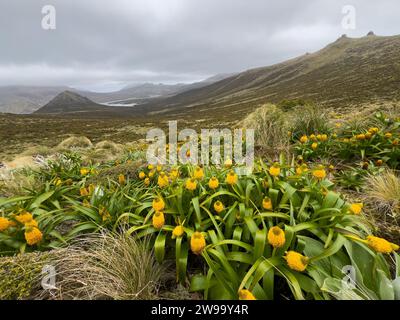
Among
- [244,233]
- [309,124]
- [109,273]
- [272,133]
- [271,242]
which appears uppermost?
[309,124]

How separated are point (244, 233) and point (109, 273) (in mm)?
974

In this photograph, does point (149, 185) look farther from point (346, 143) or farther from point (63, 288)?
point (346, 143)

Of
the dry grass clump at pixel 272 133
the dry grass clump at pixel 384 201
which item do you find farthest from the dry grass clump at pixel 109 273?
the dry grass clump at pixel 272 133

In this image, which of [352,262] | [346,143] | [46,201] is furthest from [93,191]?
[346,143]

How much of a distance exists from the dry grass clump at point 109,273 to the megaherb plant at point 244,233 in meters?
0.12

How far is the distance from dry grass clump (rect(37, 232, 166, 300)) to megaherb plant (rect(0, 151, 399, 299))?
12 cm

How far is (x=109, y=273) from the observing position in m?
1.57

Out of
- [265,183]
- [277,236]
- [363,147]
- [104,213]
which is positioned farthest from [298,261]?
[363,147]

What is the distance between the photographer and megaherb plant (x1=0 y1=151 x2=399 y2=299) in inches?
52.7

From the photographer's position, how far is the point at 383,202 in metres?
2.34

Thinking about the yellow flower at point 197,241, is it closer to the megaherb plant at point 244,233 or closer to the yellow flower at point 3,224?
the megaherb plant at point 244,233

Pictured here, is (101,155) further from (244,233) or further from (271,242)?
(271,242)

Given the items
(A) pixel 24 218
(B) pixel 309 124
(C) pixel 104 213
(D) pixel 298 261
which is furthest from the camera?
(B) pixel 309 124

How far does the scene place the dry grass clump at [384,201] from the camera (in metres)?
2.11
